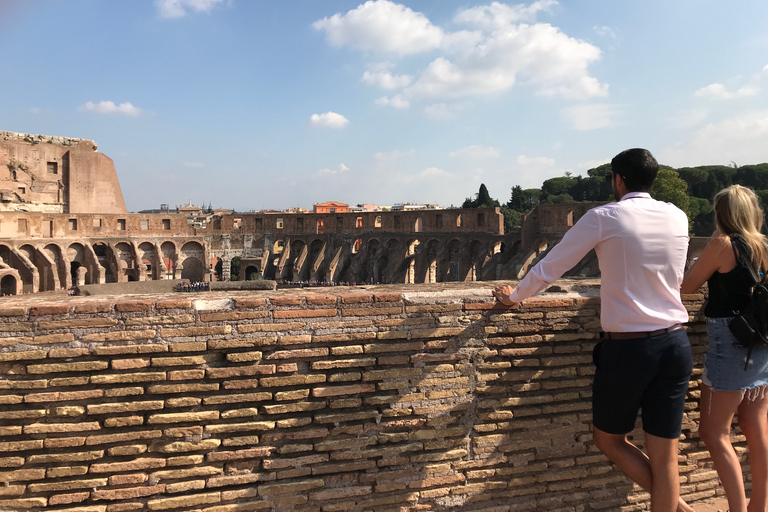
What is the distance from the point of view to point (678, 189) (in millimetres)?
26312

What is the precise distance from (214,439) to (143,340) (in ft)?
2.43

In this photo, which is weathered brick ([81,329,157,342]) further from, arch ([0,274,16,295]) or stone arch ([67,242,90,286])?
stone arch ([67,242,90,286])

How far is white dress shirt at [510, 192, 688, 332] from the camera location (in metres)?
2.38

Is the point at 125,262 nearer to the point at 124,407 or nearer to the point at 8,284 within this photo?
the point at 8,284


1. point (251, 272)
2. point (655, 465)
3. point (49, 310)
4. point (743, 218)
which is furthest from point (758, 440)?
point (251, 272)

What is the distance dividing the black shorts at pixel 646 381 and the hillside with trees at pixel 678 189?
2660 cm

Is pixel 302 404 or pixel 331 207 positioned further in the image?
pixel 331 207

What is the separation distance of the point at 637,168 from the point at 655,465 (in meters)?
1.68

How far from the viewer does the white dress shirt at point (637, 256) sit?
2379 millimetres

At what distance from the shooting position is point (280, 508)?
115 inches

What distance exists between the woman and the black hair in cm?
77

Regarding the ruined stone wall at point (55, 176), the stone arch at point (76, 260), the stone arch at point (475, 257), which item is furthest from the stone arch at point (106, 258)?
the stone arch at point (475, 257)

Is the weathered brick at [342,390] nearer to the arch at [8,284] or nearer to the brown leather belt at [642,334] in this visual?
the brown leather belt at [642,334]

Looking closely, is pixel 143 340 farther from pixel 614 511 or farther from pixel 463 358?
pixel 614 511
